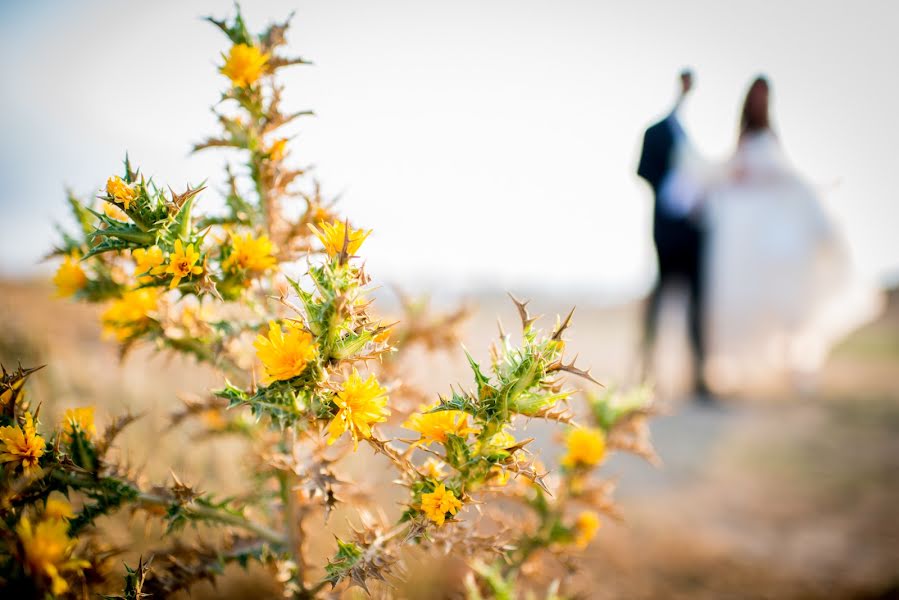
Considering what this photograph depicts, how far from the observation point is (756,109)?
417 centimetres

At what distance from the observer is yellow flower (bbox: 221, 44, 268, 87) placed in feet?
4.05

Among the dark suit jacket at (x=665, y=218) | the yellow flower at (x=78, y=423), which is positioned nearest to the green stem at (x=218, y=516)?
the yellow flower at (x=78, y=423)

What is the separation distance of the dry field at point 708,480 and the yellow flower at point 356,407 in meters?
0.97

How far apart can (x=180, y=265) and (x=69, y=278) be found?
27.0 inches

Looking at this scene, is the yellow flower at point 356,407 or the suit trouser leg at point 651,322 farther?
the suit trouser leg at point 651,322

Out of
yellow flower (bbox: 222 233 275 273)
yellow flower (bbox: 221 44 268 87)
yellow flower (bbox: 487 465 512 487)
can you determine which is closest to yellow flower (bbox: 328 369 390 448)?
yellow flower (bbox: 487 465 512 487)

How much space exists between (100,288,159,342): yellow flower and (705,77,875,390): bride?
5.30 m

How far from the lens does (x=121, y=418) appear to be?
1.38 meters

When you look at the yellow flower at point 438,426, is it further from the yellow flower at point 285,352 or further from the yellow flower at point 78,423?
the yellow flower at point 78,423

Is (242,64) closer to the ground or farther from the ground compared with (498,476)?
farther from the ground

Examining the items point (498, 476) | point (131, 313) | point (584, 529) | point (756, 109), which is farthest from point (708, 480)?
point (131, 313)

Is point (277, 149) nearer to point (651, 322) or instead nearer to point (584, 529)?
point (584, 529)

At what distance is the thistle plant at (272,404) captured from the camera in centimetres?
100

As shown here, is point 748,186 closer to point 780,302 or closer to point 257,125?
point 780,302
